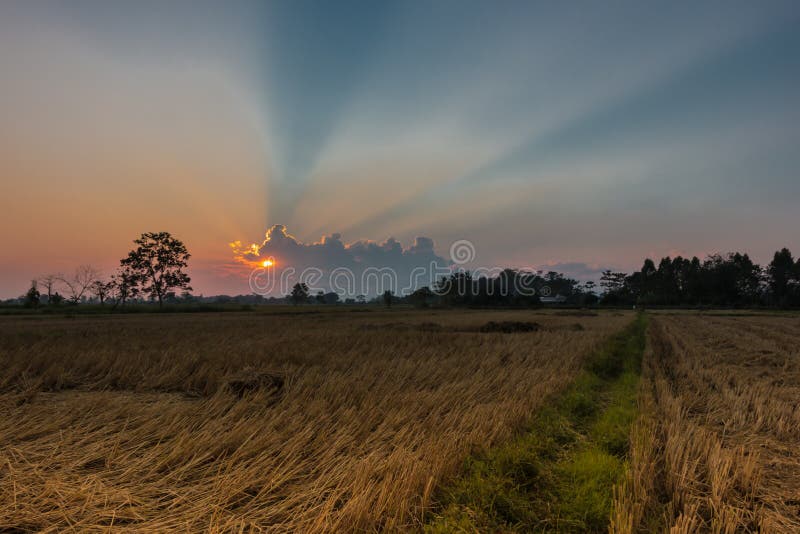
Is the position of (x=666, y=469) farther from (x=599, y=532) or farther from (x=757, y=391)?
(x=757, y=391)

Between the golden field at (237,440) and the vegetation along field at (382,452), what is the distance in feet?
0.09

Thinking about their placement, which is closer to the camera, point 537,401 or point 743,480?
point 743,480

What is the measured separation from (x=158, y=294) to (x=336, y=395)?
251 ft

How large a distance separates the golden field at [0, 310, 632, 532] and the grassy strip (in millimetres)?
280

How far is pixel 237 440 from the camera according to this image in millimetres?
4809

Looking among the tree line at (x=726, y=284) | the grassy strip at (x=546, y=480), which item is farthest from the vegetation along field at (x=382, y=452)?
the tree line at (x=726, y=284)

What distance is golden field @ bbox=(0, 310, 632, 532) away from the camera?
3355 millimetres

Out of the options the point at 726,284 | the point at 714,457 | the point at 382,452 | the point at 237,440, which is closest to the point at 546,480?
the point at 382,452

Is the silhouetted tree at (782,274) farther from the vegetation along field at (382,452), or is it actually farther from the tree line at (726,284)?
the vegetation along field at (382,452)

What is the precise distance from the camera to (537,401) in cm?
739

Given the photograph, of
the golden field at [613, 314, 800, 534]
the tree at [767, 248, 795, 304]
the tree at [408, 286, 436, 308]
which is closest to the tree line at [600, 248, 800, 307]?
the tree at [767, 248, 795, 304]

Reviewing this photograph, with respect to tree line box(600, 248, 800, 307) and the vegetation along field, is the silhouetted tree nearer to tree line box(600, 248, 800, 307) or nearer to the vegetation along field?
tree line box(600, 248, 800, 307)

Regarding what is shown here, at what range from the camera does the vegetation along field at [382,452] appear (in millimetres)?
3451

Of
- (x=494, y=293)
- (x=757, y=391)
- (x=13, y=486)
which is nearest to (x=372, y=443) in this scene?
(x=13, y=486)
